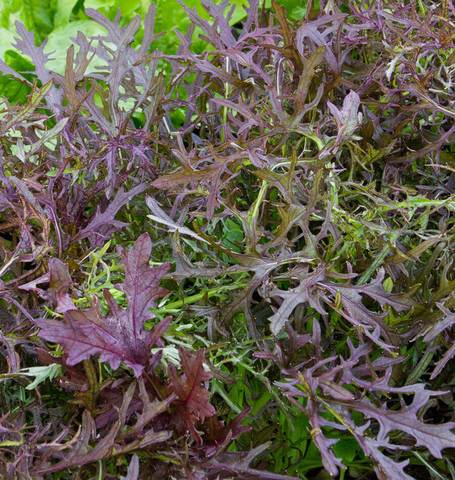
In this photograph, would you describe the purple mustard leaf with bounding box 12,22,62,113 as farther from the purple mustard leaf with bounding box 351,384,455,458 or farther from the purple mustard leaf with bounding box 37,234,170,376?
the purple mustard leaf with bounding box 351,384,455,458

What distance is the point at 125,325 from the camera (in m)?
0.68

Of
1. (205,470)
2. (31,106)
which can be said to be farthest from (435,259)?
(31,106)

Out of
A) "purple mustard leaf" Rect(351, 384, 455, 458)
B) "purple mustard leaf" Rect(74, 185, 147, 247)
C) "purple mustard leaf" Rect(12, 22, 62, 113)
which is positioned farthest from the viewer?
"purple mustard leaf" Rect(12, 22, 62, 113)

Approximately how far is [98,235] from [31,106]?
177mm

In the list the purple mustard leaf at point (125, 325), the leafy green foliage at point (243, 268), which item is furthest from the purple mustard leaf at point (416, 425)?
the purple mustard leaf at point (125, 325)

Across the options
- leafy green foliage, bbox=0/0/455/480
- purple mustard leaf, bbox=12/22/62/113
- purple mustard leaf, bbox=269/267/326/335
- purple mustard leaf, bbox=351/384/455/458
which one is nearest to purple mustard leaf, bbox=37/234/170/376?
leafy green foliage, bbox=0/0/455/480

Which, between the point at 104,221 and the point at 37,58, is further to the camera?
the point at 37,58

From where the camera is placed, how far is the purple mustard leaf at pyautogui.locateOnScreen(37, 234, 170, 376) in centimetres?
64

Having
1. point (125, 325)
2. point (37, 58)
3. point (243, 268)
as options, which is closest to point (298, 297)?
point (243, 268)

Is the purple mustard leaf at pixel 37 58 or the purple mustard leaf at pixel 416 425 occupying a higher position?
the purple mustard leaf at pixel 37 58

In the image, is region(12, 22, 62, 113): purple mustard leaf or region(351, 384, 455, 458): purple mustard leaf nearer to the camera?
region(351, 384, 455, 458): purple mustard leaf

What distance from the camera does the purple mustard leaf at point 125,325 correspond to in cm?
64

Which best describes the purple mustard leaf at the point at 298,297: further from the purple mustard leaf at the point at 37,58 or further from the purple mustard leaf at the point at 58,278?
the purple mustard leaf at the point at 37,58

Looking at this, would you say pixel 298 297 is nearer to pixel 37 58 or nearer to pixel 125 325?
pixel 125 325
